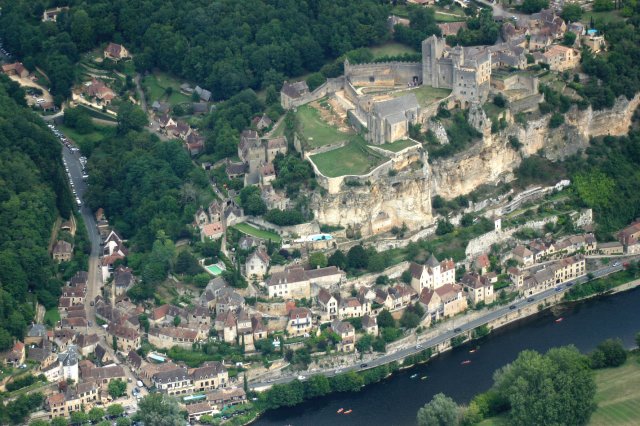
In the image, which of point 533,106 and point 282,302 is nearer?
point 282,302

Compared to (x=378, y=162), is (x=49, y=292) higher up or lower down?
lower down

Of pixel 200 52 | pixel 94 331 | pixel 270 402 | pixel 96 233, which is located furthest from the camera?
pixel 200 52

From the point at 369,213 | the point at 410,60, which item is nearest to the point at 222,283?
the point at 369,213

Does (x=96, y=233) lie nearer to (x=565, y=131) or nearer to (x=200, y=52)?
(x=200, y=52)

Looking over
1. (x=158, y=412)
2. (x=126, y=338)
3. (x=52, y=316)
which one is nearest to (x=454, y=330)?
(x=126, y=338)

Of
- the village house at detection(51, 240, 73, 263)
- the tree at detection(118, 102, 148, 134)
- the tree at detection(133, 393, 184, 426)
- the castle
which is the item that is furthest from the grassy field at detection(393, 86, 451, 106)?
the tree at detection(133, 393, 184, 426)

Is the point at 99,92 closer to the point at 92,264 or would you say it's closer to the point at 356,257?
the point at 92,264
